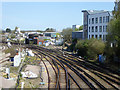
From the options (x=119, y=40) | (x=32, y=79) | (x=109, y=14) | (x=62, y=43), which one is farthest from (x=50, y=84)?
(x=62, y=43)

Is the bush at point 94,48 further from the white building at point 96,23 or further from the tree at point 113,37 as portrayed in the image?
the white building at point 96,23

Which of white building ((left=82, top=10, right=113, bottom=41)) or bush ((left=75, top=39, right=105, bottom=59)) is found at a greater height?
white building ((left=82, top=10, right=113, bottom=41))

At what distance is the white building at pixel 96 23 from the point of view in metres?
24.9

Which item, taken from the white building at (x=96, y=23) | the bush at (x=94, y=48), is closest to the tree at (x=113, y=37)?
the bush at (x=94, y=48)

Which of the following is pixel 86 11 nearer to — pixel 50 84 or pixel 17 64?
pixel 17 64

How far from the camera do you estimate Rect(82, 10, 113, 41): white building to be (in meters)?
24.9

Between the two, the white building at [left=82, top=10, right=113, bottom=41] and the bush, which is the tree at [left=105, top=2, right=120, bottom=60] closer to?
the bush

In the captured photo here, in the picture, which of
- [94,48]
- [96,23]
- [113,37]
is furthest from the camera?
[96,23]

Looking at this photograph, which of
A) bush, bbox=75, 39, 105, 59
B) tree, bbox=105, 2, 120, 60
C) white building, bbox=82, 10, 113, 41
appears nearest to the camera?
tree, bbox=105, 2, 120, 60

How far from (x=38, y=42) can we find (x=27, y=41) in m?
5.33

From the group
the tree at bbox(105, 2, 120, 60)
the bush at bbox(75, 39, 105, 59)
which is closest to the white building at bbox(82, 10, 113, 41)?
the bush at bbox(75, 39, 105, 59)

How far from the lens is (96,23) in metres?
26.8

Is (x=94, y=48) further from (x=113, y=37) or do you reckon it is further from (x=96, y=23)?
(x=96, y=23)

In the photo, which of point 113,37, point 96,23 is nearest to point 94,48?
point 113,37
